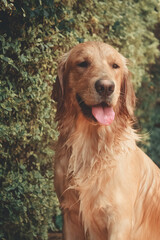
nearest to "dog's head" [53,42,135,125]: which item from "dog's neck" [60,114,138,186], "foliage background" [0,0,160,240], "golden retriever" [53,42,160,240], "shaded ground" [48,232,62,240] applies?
"golden retriever" [53,42,160,240]

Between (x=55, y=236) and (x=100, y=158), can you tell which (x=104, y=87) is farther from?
(x=55, y=236)

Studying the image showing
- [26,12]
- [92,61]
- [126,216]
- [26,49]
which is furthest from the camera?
[26,49]

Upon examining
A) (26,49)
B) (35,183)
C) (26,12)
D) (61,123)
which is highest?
(26,12)

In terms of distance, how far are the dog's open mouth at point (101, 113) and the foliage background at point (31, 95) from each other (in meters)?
A: 0.90

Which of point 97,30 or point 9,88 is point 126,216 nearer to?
point 9,88

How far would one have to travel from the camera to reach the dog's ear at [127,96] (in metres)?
3.35

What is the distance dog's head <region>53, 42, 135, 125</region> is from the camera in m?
2.95

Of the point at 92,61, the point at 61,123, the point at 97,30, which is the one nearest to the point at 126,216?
the point at 61,123

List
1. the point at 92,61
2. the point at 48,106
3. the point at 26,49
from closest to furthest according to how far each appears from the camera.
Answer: the point at 92,61 < the point at 26,49 < the point at 48,106

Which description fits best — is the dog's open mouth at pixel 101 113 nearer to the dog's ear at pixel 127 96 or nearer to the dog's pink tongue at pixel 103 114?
the dog's pink tongue at pixel 103 114

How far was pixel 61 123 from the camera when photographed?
3359 millimetres

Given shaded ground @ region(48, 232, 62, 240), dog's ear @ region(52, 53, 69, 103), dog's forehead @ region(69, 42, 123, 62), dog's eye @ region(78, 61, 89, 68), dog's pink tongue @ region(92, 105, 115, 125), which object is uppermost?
dog's forehead @ region(69, 42, 123, 62)

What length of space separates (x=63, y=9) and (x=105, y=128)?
147 centimetres

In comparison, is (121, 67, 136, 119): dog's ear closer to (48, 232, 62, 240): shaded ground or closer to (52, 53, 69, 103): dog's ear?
(52, 53, 69, 103): dog's ear
